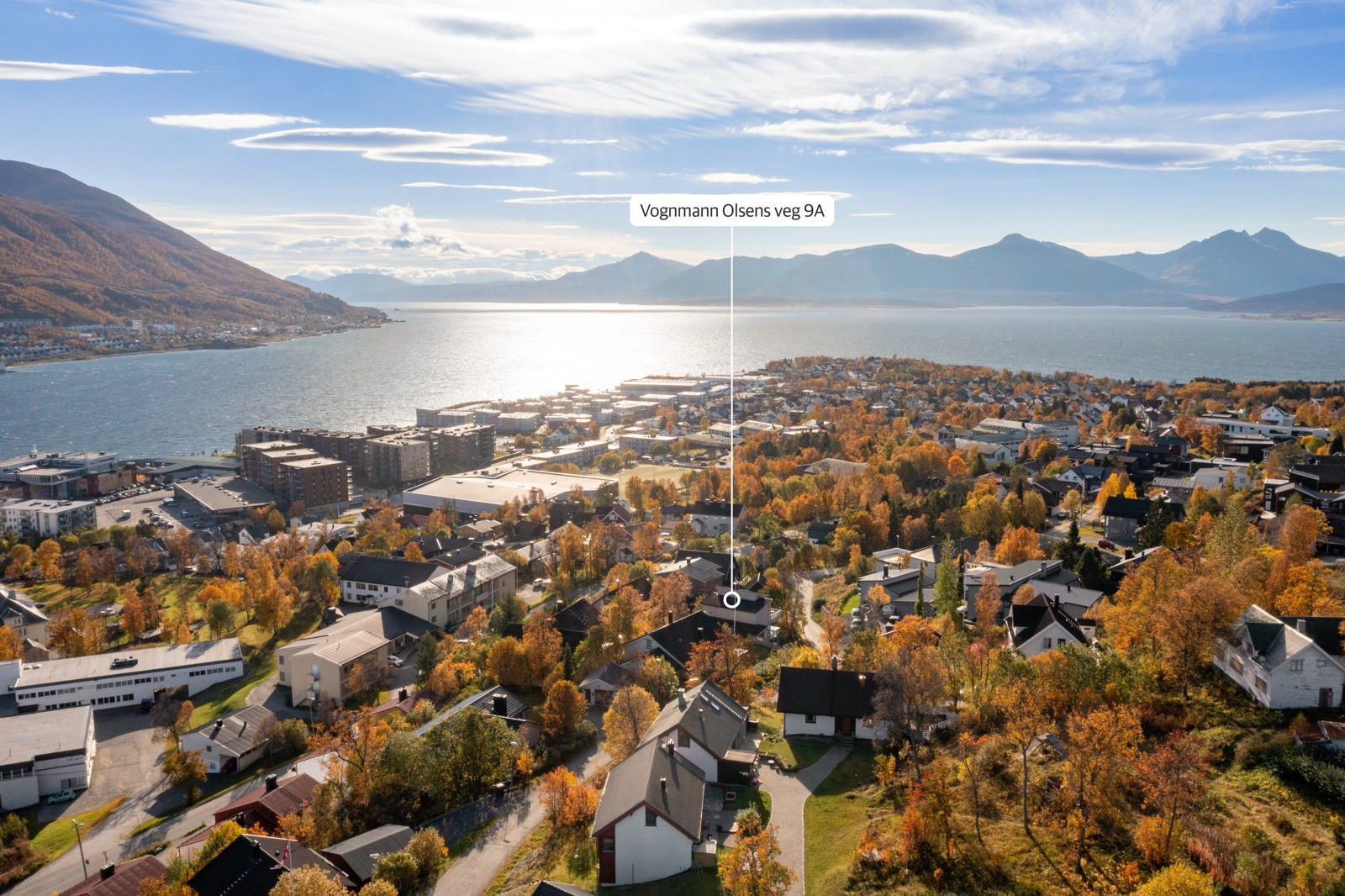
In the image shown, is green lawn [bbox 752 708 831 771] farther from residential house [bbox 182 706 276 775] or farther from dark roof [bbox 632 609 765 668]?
residential house [bbox 182 706 276 775]

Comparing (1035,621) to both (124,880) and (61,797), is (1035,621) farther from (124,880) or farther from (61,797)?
(61,797)

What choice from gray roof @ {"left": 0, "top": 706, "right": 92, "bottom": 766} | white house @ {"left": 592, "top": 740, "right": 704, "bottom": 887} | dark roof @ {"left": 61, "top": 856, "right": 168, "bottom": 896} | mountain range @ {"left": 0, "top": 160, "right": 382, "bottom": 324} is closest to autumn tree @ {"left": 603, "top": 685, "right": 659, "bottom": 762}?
white house @ {"left": 592, "top": 740, "right": 704, "bottom": 887}

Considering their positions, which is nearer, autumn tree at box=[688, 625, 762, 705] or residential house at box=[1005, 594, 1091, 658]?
residential house at box=[1005, 594, 1091, 658]

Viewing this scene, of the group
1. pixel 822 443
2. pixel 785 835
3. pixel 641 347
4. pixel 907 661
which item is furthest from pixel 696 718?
pixel 641 347

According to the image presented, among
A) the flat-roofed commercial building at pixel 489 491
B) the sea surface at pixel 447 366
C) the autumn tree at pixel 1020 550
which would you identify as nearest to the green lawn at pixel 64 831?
the autumn tree at pixel 1020 550

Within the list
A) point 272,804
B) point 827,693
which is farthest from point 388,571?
point 827,693

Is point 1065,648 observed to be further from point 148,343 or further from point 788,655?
point 148,343
